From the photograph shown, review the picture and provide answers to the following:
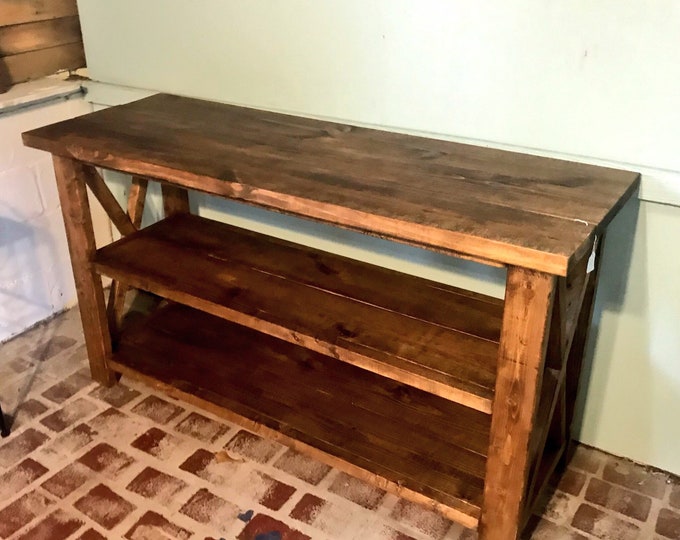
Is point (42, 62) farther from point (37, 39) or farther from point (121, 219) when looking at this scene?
point (121, 219)

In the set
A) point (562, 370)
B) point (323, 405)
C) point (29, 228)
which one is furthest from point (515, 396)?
point (29, 228)

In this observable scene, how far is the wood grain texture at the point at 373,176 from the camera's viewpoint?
4.44ft

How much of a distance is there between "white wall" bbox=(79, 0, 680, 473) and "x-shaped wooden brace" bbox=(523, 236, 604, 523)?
119 mm

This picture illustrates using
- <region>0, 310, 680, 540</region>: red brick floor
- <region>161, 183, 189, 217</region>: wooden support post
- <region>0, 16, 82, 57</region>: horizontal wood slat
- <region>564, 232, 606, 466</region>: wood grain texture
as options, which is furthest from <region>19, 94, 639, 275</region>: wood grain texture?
<region>0, 310, 680, 540</region>: red brick floor

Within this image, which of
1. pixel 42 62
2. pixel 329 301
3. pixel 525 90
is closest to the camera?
pixel 525 90

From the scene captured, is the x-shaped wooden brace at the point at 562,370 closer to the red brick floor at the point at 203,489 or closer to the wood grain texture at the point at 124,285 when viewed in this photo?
the red brick floor at the point at 203,489

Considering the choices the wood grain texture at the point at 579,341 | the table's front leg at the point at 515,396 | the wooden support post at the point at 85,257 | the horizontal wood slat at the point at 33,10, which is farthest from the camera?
the horizontal wood slat at the point at 33,10

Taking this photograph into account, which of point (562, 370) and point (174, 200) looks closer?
point (562, 370)

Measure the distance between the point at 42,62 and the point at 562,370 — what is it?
6.95ft

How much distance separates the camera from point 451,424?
6.33 feet

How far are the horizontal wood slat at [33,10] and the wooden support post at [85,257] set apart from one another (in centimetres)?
76

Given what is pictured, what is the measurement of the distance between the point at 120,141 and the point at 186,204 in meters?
0.63

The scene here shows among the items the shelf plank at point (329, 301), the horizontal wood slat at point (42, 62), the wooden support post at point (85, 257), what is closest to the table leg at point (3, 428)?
the wooden support post at point (85, 257)

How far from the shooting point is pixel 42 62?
254cm
